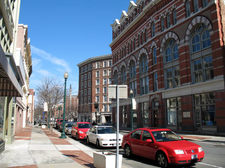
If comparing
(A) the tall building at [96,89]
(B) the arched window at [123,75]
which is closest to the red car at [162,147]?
(B) the arched window at [123,75]

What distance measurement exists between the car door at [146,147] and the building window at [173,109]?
19.0 m

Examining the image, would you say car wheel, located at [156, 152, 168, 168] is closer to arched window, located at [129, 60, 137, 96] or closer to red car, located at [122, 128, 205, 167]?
red car, located at [122, 128, 205, 167]

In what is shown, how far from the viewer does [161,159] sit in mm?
8406

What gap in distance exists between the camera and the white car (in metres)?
13.2

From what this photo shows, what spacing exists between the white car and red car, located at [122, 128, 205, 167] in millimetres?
2392

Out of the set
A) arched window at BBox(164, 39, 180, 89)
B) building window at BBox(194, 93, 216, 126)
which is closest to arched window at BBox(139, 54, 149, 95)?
arched window at BBox(164, 39, 180, 89)

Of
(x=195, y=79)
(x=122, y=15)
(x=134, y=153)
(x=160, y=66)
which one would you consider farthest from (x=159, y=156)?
(x=122, y=15)

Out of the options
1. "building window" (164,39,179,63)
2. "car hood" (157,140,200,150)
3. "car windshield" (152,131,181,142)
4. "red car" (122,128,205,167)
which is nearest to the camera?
"red car" (122,128,205,167)

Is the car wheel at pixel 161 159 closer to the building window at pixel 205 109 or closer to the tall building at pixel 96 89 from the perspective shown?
the building window at pixel 205 109

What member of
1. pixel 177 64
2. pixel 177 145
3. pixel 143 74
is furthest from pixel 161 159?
pixel 143 74

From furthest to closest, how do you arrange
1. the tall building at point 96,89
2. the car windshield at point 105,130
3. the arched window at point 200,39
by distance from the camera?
the tall building at point 96,89, the arched window at point 200,39, the car windshield at point 105,130

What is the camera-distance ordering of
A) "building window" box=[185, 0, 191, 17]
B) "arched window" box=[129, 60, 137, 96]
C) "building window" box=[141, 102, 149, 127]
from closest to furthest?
"building window" box=[185, 0, 191, 17] < "building window" box=[141, 102, 149, 127] < "arched window" box=[129, 60, 137, 96]

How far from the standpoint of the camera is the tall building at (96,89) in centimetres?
7256

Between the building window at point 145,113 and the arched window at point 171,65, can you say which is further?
the building window at point 145,113
